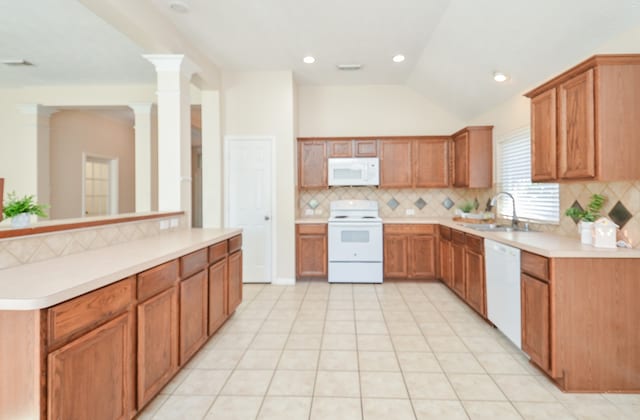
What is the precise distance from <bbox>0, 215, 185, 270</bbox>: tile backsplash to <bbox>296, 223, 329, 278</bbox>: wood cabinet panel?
2.25 meters

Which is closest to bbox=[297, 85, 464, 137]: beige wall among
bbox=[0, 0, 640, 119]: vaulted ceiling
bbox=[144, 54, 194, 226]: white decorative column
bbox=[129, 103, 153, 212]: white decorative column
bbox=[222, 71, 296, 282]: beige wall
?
bbox=[0, 0, 640, 119]: vaulted ceiling

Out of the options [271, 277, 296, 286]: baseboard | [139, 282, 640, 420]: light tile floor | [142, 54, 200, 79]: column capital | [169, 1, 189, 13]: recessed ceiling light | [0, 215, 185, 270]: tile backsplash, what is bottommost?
[139, 282, 640, 420]: light tile floor

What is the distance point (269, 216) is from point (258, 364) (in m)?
2.49

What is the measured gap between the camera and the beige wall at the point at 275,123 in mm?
4637

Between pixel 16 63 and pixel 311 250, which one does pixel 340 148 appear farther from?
pixel 16 63

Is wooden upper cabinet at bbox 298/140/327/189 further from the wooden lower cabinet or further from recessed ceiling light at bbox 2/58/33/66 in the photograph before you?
recessed ceiling light at bbox 2/58/33/66

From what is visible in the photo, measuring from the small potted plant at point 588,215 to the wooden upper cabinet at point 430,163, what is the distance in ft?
7.70

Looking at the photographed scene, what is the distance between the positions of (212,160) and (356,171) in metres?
2.04

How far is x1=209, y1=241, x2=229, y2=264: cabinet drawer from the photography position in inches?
105

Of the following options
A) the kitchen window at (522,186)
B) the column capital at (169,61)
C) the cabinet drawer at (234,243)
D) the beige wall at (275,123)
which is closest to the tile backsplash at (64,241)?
the cabinet drawer at (234,243)

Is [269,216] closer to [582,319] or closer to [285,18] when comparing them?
[285,18]

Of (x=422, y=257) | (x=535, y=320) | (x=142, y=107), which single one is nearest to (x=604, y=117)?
(x=535, y=320)

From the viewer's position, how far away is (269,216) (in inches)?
185

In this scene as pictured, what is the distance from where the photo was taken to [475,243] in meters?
3.33
